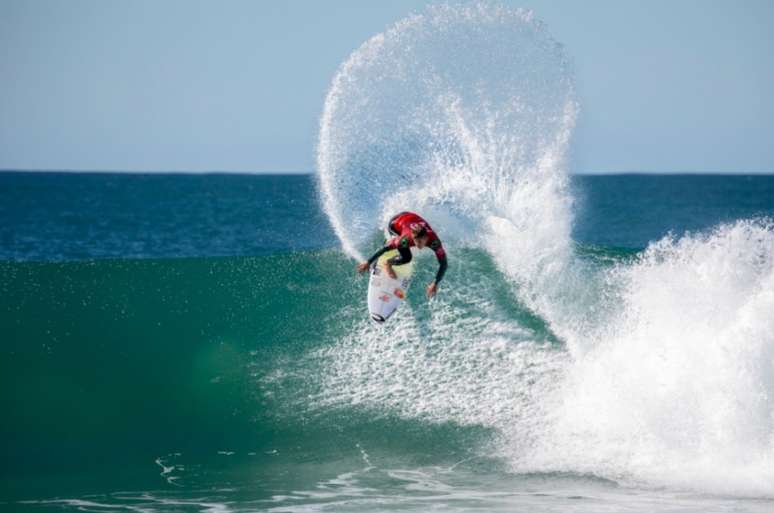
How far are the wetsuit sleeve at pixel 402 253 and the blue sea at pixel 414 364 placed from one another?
1197 mm

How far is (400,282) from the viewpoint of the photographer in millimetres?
10625

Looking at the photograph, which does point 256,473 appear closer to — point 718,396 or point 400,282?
point 400,282

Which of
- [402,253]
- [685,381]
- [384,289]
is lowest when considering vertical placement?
[685,381]

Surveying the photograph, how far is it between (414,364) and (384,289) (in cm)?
96

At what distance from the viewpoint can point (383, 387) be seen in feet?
34.6

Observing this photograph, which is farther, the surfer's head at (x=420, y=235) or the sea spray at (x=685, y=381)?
the surfer's head at (x=420, y=235)

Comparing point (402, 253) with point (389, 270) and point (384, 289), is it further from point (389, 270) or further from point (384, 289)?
point (384, 289)

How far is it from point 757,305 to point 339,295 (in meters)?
4.98

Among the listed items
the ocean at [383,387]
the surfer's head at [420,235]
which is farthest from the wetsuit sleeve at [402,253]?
the ocean at [383,387]

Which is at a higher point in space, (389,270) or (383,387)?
(389,270)

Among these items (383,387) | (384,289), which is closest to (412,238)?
(384,289)

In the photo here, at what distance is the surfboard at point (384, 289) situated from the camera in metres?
10.6

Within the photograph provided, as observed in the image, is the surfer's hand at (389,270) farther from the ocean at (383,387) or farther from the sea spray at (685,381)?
the sea spray at (685,381)

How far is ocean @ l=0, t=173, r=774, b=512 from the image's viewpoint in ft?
28.5
